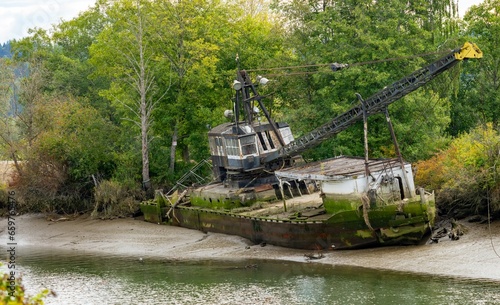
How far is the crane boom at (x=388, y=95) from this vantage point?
2794 centimetres

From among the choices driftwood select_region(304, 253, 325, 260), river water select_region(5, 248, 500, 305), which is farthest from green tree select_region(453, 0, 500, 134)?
river water select_region(5, 248, 500, 305)

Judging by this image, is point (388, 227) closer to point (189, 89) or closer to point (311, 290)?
point (311, 290)

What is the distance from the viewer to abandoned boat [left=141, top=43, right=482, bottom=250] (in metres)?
28.7

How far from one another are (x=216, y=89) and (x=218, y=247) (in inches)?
636

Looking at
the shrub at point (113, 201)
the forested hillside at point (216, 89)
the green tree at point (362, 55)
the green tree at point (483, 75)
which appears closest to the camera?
the green tree at point (362, 55)

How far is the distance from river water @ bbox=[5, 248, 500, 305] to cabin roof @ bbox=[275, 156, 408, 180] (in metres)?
4.00

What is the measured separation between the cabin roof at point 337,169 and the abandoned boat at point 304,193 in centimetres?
4

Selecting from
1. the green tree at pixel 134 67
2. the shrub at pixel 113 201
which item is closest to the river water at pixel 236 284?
the shrub at pixel 113 201

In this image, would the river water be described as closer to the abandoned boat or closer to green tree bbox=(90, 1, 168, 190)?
the abandoned boat

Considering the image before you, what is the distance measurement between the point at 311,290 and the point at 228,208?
11822mm

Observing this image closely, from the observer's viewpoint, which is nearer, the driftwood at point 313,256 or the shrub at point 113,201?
the driftwood at point 313,256

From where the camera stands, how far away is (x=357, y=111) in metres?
31.4

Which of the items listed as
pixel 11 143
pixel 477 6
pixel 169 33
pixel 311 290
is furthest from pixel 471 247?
pixel 11 143

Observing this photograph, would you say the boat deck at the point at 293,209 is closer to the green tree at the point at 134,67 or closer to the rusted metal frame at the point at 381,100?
the rusted metal frame at the point at 381,100
